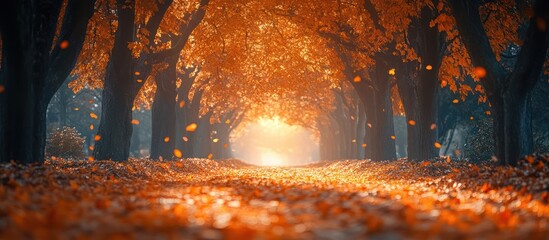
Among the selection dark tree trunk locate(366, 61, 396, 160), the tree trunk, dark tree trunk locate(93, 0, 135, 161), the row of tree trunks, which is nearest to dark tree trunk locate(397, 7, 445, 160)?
dark tree trunk locate(366, 61, 396, 160)

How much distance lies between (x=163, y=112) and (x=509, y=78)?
15998 mm

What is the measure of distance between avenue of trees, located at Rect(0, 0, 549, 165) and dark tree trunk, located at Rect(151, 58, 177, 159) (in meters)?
0.05

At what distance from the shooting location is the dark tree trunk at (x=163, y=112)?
25.0 m

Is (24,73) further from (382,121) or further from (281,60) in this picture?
(281,60)

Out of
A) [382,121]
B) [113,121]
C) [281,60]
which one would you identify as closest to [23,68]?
[113,121]

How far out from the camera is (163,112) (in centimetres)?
2509

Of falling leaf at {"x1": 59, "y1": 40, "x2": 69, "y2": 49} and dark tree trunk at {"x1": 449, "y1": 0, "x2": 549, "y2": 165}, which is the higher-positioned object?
falling leaf at {"x1": 59, "y1": 40, "x2": 69, "y2": 49}

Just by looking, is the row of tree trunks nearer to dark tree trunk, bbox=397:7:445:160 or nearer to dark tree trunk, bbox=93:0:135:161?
dark tree trunk, bbox=93:0:135:161

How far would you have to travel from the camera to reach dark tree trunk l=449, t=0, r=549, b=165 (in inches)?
464

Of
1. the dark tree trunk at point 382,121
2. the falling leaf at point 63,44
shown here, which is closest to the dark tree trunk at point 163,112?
the dark tree trunk at point 382,121

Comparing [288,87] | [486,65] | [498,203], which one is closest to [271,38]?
[288,87]

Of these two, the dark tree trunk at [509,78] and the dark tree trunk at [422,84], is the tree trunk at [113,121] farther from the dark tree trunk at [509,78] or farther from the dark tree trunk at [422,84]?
the dark tree trunk at [509,78]

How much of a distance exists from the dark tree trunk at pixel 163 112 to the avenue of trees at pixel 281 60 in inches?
1.9

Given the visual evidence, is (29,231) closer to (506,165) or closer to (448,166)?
(506,165)
